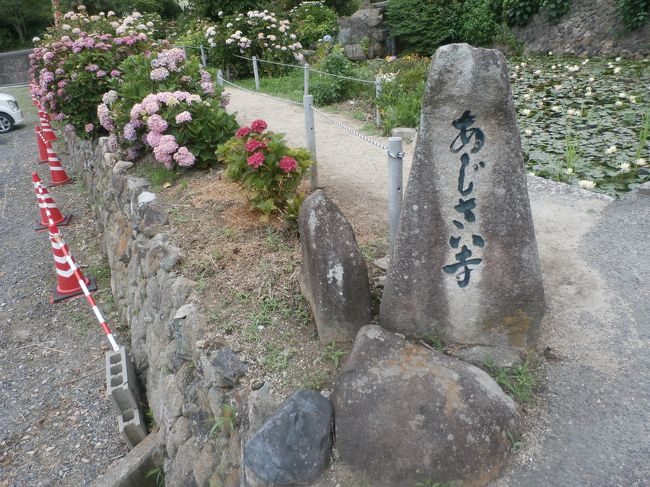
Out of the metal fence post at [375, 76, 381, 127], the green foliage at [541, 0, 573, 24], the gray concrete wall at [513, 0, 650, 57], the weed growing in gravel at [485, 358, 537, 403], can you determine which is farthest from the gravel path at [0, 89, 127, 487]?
the green foliage at [541, 0, 573, 24]

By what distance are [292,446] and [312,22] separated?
15289mm

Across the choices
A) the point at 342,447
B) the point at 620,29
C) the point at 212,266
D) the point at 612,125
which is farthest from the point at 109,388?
the point at 620,29

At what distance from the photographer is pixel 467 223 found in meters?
2.74

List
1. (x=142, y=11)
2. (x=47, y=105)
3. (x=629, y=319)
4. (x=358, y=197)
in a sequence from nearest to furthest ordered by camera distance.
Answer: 1. (x=629, y=319)
2. (x=358, y=197)
3. (x=47, y=105)
4. (x=142, y=11)

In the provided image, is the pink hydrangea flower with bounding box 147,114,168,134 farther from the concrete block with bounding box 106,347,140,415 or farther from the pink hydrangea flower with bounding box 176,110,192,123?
the concrete block with bounding box 106,347,140,415

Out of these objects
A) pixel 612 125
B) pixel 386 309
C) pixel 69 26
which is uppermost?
pixel 69 26

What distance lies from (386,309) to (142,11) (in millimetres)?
23402

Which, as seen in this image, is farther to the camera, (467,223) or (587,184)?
(587,184)

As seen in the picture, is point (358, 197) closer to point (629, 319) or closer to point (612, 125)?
point (629, 319)

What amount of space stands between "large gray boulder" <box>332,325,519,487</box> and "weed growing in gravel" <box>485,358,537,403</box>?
0.11 m

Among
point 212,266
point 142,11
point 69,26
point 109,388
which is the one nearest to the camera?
point 212,266

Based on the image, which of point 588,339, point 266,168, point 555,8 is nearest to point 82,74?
point 266,168

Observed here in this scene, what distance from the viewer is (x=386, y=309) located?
3.01 metres

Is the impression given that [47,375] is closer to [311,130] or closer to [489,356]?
[311,130]
